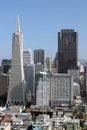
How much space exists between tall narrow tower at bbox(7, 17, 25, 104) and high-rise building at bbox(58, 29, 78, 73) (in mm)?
12197

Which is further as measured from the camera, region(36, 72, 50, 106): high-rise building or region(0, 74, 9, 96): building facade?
region(0, 74, 9, 96): building facade

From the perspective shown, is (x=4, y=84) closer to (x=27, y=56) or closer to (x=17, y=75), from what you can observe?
(x=17, y=75)

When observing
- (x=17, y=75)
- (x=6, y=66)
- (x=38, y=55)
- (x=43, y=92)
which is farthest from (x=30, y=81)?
(x=38, y=55)

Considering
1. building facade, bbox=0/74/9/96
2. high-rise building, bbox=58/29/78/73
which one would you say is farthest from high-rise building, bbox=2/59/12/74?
high-rise building, bbox=58/29/78/73

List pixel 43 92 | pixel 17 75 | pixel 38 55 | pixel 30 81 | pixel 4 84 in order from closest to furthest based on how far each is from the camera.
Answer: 1. pixel 43 92
2. pixel 17 75
3. pixel 30 81
4. pixel 4 84
5. pixel 38 55

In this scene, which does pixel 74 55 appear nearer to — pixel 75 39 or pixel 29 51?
pixel 75 39

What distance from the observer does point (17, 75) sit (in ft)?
97.7

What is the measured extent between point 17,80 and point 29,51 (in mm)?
8403

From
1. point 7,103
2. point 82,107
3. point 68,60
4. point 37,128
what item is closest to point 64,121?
point 37,128

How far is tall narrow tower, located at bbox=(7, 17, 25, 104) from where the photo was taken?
29484 millimetres

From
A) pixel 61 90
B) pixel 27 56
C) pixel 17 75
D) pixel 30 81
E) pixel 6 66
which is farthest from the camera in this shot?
pixel 6 66

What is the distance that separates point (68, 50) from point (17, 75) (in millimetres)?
13305

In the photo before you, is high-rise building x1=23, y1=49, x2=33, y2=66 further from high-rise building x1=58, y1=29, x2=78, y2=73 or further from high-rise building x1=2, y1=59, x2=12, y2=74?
high-rise building x1=58, y1=29, x2=78, y2=73

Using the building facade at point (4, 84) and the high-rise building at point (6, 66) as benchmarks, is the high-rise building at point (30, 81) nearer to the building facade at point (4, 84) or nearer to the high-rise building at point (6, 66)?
the building facade at point (4, 84)
